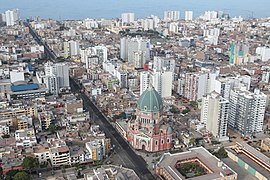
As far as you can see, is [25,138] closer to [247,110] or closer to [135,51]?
[247,110]

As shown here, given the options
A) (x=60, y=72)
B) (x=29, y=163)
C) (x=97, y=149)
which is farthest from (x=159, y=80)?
(x=29, y=163)

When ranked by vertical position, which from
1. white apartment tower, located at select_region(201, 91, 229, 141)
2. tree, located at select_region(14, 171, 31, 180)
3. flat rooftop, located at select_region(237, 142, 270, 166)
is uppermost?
white apartment tower, located at select_region(201, 91, 229, 141)

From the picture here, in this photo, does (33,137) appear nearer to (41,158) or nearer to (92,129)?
(41,158)

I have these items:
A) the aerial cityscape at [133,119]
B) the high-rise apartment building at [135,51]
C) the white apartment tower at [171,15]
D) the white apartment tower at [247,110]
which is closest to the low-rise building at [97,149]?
the aerial cityscape at [133,119]

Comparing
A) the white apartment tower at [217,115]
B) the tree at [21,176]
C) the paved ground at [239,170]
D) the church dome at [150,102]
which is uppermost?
the church dome at [150,102]

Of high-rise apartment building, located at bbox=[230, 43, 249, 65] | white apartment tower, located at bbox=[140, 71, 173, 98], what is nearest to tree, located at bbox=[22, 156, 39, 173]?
white apartment tower, located at bbox=[140, 71, 173, 98]

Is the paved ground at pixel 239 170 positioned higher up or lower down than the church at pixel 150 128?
lower down

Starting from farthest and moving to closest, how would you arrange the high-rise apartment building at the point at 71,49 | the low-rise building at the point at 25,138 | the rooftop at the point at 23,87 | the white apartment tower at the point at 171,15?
1. the white apartment tower at the point at 171,15
2. the high-rise apartment building at the point at 71,49
3. the rooftop at the point at 23,87
4. the low-rise building at the point at 25,138

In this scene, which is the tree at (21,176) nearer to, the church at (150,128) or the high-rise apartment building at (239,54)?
the church at (150,128)

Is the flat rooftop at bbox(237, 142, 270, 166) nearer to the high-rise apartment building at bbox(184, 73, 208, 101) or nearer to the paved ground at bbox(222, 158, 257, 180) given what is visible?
the paved ground at bbox(222, 158, 257, 180)
